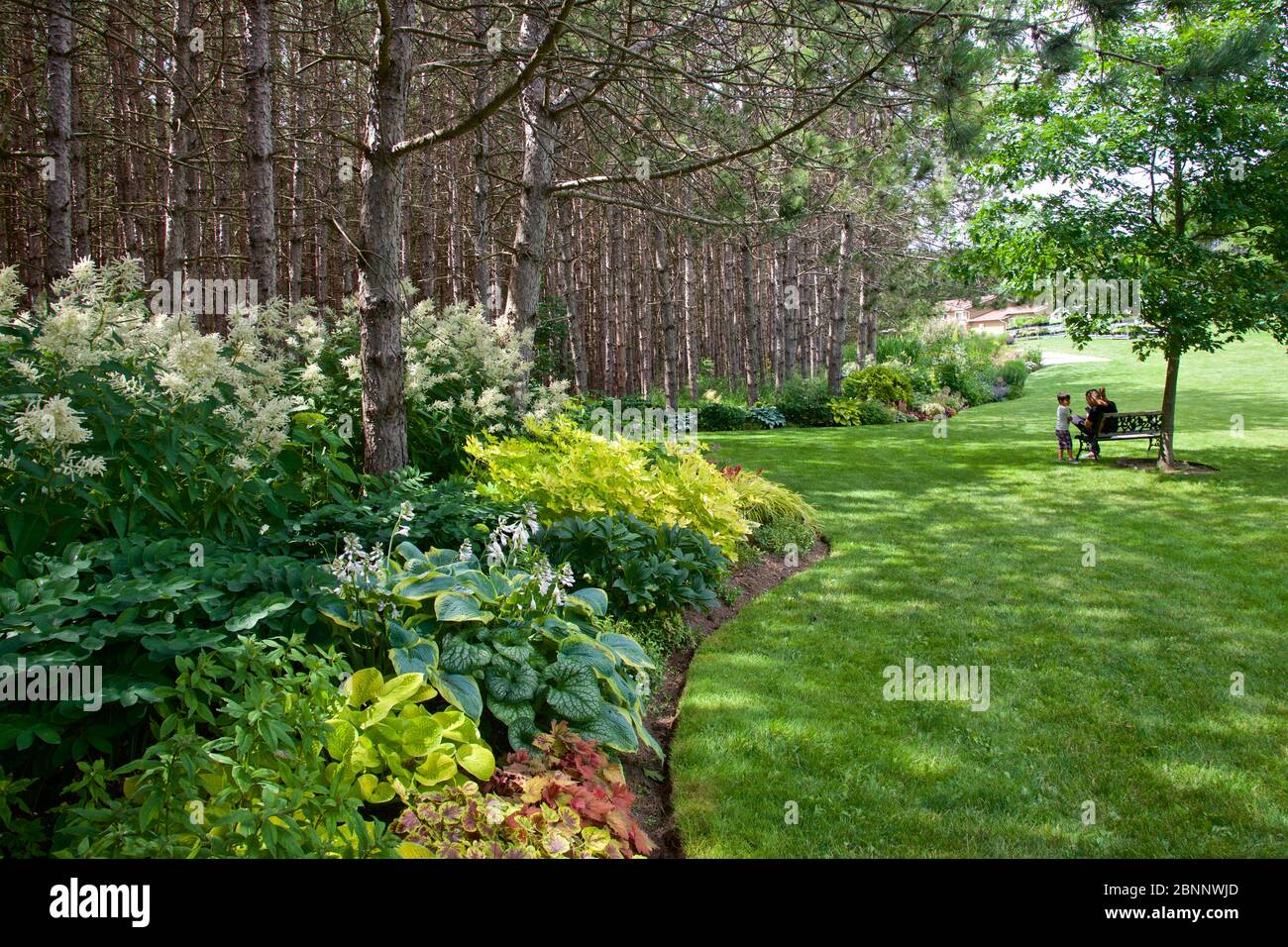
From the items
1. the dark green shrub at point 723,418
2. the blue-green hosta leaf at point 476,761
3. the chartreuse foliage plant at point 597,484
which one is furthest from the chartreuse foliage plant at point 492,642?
the dark green shrub at point 723,418

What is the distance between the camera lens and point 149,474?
3199 millimetres

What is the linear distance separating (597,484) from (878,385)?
1615cm

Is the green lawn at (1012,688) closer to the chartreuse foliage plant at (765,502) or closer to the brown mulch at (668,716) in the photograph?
the brown mulch at (668,716)

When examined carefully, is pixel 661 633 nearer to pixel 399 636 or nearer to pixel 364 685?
pixel 399 636

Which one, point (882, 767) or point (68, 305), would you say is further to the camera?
point (882, 767)

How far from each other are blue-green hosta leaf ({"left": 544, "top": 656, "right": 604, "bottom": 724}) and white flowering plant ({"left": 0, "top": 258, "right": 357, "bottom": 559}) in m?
1.46

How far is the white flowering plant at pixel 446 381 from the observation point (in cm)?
615

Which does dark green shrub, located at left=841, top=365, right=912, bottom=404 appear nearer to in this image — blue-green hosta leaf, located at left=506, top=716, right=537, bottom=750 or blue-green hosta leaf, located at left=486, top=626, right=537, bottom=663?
blue-green hosta leaf, located at left=486, top=626, right=537, bottom=663

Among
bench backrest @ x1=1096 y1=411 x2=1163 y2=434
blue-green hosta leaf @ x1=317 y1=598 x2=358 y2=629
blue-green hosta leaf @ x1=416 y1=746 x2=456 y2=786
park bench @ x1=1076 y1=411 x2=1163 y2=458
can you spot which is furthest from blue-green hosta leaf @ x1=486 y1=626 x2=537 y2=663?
bench backrest @ x1=1096 y1=411 x2=1163 y2=434
